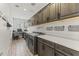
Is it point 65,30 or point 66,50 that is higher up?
point 65,30

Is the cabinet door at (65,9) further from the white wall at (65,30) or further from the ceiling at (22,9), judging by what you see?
the ceiling at (22,9)

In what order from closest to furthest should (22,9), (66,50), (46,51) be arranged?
(66,50) < (22,9) < (46,51)

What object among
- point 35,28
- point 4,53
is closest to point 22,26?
point 35,28

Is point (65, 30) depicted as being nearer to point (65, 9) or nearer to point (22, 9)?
point (65, 9)

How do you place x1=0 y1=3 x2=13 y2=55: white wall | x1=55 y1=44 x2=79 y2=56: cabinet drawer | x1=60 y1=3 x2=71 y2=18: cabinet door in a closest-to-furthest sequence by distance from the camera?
x1=55 y1=44 x2=79 y2=56: cabinet drawer < x1=0 y1=3 x2=13 y2=55: white wall < x1=60 y1=3 x2=71 y2=18: cabinet door

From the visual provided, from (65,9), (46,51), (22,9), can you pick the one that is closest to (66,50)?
(46,51)

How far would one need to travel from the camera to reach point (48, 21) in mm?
2232

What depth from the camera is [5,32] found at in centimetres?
167

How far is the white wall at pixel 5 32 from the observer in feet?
4.86

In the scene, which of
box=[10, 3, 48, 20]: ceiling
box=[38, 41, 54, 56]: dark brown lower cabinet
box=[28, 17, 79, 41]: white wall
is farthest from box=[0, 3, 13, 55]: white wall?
box=[38, 41, 54, 56]: dark brown lower cabinet

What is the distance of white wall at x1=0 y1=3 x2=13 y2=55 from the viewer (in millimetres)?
1480

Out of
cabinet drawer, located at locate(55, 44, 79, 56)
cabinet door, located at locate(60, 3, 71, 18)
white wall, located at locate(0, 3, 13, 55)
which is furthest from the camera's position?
cabinet door, located at locate(60, 3, 71, 18)

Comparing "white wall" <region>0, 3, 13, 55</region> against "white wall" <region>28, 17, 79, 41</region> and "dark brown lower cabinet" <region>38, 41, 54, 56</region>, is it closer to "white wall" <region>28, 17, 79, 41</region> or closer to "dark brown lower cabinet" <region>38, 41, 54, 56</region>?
"white wall" <region>28, 17, 79, 41</region>

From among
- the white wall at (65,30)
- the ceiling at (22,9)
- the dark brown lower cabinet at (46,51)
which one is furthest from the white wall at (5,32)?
the dark brown lower cabinet at (46,51)
